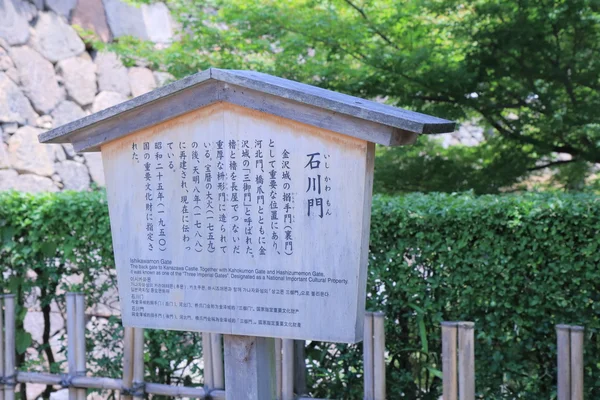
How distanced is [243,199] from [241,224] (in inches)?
4.1

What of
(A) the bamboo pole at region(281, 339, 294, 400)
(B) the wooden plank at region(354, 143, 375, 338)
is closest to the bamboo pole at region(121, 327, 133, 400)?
(A) the bamboo pole at region(281, 339, 294, 400)

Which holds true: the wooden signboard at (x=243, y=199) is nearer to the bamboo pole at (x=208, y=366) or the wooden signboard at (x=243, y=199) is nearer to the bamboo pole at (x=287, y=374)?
the bamboo pole at (x=208, y=366)

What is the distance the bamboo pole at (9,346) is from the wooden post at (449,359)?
2.66 meters

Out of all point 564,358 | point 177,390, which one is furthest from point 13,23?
point 564,358

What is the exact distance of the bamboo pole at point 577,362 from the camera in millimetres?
3135

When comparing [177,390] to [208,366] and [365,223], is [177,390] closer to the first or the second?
[208,366]

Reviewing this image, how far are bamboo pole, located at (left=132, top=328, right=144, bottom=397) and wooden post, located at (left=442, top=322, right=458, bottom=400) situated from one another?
1.78 metres

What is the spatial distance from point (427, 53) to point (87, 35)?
483 centimetres

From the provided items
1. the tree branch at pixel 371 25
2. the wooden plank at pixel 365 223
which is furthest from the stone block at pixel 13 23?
the wooden plank at pixel 365 223

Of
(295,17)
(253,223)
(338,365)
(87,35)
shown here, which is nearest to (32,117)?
(87,35)

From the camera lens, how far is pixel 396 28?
5.58m

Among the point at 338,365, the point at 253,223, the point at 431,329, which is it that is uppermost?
the point at 253,223

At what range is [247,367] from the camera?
2883 millimetres

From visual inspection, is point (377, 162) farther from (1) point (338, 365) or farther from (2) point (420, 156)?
(1) point (338, 365)
